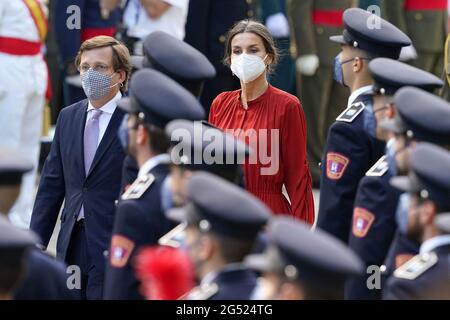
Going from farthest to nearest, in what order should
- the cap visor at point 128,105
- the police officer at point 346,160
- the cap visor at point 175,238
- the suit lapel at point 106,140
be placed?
the suit lapel at point 106,140
the police officer at point 346,160
the cap visor at point 128,105
the cap visor at point 175,238

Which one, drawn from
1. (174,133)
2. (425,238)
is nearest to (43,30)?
(174,133)

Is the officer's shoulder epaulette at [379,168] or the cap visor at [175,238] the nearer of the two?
the cap visor at [175,238]

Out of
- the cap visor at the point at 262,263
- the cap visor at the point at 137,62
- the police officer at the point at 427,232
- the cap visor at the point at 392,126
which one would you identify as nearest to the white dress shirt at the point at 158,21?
the cap visor at the point at 137,62

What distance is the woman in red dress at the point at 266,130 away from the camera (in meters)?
8.61

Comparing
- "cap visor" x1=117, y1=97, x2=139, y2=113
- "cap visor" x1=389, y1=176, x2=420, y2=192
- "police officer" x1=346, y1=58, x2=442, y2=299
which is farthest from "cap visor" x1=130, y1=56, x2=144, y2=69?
"cap visor" x1=389, y1=176, x2=420, y2=192

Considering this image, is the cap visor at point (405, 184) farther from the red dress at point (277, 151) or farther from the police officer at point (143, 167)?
the red dress at point (277, 151)

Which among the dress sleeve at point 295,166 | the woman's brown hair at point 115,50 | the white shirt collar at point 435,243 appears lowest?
the dress sleeve at point 295,166

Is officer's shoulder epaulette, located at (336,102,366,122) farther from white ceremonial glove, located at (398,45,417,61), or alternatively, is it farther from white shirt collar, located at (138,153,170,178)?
white ceremonial glove, located at (398,45,417,61)

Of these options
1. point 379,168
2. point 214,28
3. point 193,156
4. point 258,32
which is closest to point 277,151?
point 258,32

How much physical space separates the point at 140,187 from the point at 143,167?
105 mm

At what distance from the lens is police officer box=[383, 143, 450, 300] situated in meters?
6.10

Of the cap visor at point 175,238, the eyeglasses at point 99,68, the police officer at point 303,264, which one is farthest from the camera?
the eyeglasses at point 99,68

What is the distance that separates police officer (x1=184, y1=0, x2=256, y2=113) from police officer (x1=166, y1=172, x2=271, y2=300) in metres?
6.30

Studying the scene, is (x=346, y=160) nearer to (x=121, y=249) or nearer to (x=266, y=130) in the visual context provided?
(x=266, y=130)
